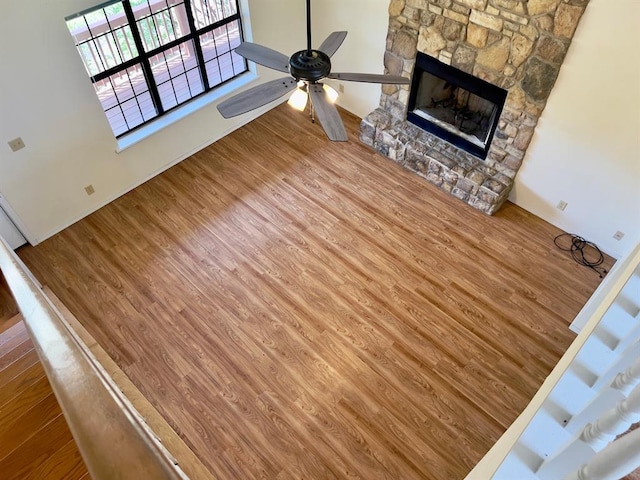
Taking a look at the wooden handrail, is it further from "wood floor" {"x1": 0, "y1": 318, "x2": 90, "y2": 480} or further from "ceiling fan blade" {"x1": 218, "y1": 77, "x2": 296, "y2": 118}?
"ceiling fan blade" {"x1": 218, "y1": 77, "x2": 296, "y2": 118}

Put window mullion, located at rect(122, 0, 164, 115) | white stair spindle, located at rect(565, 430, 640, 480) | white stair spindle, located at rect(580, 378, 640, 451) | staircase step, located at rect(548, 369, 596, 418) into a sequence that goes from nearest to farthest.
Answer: white stair spindle, located at rect(565, 430, 640, 480), white stair spindle, located at rect(580, 378, 640, 451), staircase step, located at rect(548, 369, 596, 418), window mullion, located at rect(122, 0, 164, 115)

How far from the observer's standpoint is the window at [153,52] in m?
4.65

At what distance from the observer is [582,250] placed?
520cm

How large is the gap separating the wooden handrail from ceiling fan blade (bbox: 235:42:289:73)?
2656mm

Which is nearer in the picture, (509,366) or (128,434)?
(128,434)

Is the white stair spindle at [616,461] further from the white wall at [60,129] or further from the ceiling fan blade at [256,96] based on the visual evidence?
the white wall at [60,129]

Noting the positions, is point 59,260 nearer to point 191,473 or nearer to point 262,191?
point 262,191

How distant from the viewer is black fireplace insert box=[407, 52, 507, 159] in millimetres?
5137

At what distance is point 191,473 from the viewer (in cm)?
327

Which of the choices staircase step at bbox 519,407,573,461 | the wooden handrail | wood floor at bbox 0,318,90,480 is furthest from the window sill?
the wooden handrail

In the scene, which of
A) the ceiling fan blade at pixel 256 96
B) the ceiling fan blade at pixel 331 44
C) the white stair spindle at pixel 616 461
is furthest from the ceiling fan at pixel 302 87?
the white stair spindle at pixel 616 461

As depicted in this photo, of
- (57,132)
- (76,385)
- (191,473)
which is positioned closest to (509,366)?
(191,473)

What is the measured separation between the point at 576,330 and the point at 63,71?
17.7 ft

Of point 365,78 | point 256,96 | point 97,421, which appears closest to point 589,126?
point 365,78
